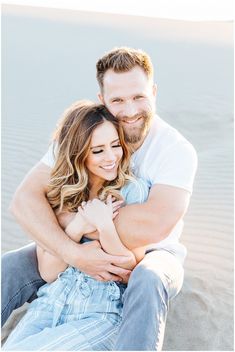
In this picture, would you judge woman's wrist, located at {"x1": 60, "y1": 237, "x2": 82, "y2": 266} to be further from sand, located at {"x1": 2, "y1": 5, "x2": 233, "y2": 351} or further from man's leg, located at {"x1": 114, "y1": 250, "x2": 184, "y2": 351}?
sand, located at {"x1": 2, "y1": 5, "x2": 233, "y2": 351}

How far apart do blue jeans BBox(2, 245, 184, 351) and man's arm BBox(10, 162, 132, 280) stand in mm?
205

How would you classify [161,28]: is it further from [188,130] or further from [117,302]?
[117,302]

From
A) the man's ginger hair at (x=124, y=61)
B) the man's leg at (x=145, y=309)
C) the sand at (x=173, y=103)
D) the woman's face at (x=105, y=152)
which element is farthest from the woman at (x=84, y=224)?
the sand at (x=173, y=103)

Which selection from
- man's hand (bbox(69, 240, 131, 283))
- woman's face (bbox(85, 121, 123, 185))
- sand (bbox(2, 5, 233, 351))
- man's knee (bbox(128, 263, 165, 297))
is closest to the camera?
man's knee (bbox(128, 263, 165, 297))

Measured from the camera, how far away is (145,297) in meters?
3.14

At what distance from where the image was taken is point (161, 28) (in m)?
21.9

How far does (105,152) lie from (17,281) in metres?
0.88

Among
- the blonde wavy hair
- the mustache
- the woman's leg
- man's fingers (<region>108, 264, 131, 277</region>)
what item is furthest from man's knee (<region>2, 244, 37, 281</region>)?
the mustache

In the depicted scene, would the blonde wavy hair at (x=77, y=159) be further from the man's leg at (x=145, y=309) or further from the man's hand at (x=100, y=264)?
the man's leg at (x=145, y=309)

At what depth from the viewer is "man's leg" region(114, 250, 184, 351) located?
3.07 metres

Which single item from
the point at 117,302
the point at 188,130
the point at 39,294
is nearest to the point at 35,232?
the point at 39,294

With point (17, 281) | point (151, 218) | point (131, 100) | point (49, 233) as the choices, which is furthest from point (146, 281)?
point (131, 100)

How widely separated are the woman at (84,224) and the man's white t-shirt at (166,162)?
0.11 meters

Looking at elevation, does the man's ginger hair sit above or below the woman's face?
above
